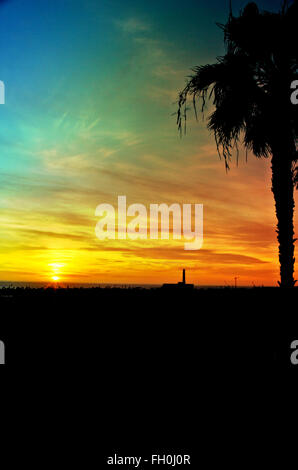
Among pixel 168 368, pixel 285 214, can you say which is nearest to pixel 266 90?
pixel 285 214

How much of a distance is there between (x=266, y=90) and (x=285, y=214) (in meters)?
3.03

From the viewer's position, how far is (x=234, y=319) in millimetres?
11250

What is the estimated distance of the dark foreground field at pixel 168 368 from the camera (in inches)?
195

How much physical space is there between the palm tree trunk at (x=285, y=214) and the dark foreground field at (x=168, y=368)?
0.47 metres

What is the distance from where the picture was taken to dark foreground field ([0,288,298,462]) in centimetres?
494

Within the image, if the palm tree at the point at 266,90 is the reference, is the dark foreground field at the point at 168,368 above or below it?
below

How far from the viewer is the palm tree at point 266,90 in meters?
9.34

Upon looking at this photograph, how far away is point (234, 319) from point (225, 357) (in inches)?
131

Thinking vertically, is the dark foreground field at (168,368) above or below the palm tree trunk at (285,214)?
below

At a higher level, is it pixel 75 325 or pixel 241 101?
pixel 241 101

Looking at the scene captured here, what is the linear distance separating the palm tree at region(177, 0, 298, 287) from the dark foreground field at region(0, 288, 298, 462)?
2.21 m

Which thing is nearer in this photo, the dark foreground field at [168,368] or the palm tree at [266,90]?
the dark foreground field at [168,368]

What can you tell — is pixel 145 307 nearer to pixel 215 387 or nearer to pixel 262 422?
pixel 215 387
